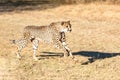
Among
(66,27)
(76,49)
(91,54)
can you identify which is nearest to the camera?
(66,27)

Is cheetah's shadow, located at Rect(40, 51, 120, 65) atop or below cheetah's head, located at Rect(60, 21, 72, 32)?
below

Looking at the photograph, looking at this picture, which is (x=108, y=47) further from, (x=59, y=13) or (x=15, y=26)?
(x=59, y=13)

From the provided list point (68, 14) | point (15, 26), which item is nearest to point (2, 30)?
point (15, 26)

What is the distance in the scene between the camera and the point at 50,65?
1455cm

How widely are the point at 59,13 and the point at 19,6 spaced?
7121mm

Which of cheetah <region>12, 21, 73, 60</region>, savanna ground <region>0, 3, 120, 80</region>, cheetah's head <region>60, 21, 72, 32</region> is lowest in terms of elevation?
savanna ground <region>0, 3, 120, 80</region>

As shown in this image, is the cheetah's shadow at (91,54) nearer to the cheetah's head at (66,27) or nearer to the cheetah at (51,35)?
the cheetah at (51,35)

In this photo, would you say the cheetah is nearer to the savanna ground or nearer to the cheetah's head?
the cheetah's head

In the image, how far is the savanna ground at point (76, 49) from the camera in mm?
13453

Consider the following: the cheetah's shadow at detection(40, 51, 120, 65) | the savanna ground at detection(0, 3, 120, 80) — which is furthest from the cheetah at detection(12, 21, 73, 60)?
the cheetah's shadow at detection(40, 51, 120, 65)

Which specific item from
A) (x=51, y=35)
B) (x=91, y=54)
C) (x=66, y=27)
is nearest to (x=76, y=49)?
(x=91, y=54)

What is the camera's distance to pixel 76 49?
18.1 meters

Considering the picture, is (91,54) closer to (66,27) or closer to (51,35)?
(51,35)

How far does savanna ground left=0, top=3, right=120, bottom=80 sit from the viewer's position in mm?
13453
